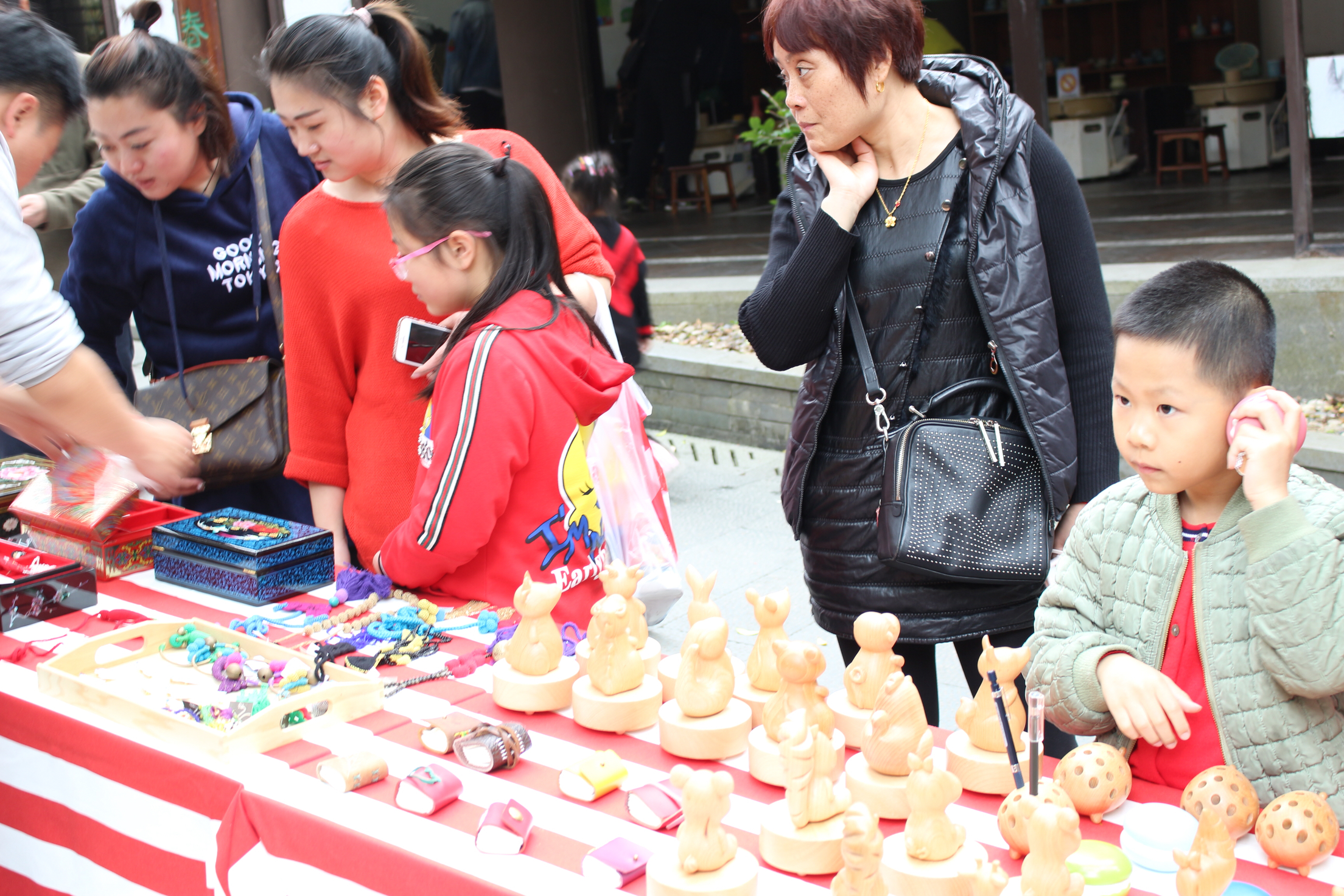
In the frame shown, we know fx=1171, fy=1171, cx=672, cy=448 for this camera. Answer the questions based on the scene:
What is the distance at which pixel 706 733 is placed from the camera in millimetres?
1470

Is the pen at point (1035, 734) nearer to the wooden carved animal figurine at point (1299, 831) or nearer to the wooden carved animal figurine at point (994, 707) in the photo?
the wooden carved animal figurine at point (994, 707)

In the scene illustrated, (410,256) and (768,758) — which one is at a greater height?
(410,256)

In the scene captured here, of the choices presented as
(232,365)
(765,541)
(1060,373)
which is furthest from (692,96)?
(1060,373)

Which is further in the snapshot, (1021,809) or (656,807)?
(656,807)

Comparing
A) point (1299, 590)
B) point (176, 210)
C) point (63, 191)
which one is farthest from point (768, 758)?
point (63, 191)

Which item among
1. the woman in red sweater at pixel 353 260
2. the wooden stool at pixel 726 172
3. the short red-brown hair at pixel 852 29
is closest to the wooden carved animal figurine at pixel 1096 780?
the short red-brown hair at pixel 852 29

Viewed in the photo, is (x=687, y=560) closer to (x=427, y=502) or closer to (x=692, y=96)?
(x=427, y=502)

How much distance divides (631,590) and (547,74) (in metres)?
8.82

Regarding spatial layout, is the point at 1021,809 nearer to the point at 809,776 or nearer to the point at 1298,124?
the point at 809,776

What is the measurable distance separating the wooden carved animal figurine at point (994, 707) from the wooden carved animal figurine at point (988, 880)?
0.78ft

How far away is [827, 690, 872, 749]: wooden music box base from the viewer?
1.48 meters

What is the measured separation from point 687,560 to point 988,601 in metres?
2.68

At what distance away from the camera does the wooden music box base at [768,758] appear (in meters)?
1.40

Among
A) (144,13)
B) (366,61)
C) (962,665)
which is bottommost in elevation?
(962,665)
